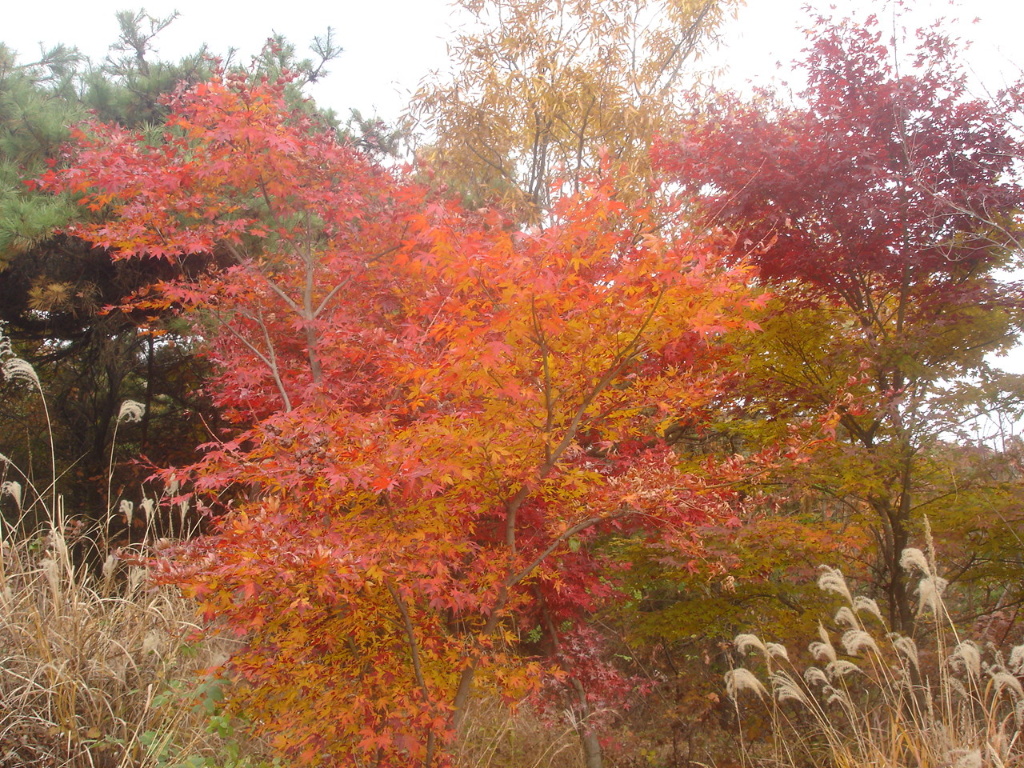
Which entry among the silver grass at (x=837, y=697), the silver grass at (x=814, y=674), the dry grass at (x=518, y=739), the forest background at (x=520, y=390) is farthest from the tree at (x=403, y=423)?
the dry grass at (x=518, y=739)

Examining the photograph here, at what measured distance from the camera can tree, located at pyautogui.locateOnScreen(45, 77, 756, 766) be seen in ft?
9.50

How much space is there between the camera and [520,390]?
3061 millimetres

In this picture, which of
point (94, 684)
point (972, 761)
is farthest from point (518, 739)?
point (972, 761)

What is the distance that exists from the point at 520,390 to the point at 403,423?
148cm

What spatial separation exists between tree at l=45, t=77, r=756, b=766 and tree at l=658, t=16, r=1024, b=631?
3.33 ft

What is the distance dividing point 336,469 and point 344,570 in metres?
0.40

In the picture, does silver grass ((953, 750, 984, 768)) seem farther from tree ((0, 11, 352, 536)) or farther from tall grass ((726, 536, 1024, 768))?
tree ((0, 11, 352, 536))

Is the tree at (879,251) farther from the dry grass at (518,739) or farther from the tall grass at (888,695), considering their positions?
the dry grass at (518,739)

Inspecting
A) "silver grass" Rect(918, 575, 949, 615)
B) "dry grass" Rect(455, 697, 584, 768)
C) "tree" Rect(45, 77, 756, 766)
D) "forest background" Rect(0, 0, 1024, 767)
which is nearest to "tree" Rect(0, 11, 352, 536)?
"forest background" Rect(0, 0, 1024, 767)

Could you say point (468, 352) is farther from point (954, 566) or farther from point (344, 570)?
point (954, 566)

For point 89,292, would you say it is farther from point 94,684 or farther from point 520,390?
point 520,390

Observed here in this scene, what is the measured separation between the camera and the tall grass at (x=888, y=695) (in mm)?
3006

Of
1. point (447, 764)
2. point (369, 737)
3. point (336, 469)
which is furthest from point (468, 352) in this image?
point (447, 764)

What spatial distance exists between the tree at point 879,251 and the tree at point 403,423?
1014 mm
